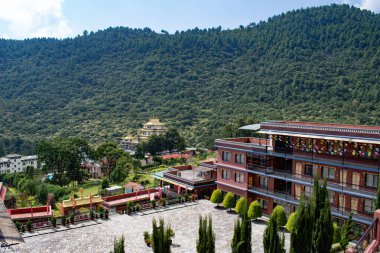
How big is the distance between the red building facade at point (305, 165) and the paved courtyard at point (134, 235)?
140 inches

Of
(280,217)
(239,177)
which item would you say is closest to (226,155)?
(239,177)

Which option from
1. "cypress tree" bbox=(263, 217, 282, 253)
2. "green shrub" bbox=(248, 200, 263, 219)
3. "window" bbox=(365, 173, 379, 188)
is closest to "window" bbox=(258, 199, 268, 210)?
"green shrub" bbox=(248, 200, 263, 219)

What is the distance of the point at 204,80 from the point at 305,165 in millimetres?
123835

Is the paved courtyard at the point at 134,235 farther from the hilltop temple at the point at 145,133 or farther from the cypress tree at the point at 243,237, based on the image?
the hilltop temple at the point at 145,133

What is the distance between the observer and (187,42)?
185250 mm

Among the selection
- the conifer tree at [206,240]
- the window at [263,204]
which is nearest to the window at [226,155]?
the window at [263,204]

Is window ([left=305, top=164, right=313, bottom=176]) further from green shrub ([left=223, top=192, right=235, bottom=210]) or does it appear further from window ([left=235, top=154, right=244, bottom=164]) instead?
green shrub ([left=223, top=192, right=235, bottom=210])

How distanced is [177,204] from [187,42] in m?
154

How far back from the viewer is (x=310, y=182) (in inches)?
1188

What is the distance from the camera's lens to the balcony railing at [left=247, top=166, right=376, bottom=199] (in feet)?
87.6

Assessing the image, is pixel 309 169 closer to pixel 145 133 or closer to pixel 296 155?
pixel 296 155

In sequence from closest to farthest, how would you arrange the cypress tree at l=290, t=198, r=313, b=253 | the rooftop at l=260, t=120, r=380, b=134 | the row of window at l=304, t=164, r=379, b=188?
the cypress tree at l=290, t=198, r=313, b=253
the row of window at l=304, t=164, r=379, b=188
the rooftop at l=260, t=120, r=380, b=134

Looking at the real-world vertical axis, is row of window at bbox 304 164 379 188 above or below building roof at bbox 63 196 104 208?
above

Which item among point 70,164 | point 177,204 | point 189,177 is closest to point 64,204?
point 177,204
